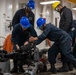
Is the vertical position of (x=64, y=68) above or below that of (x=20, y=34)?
below

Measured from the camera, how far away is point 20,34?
16.2 feet

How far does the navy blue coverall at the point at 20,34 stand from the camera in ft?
15.9

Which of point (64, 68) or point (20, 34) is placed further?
point (64, 68)

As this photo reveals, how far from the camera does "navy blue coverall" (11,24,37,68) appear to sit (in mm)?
4844

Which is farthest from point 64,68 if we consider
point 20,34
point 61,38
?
point 20,34

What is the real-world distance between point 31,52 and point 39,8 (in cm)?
624

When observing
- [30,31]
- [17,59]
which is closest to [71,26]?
[30,31]

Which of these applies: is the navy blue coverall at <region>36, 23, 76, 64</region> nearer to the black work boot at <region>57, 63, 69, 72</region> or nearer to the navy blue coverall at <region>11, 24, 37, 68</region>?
the navy blue coverall at <region>11, 24, 37, 68</region>

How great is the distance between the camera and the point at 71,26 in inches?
217

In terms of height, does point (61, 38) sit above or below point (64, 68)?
above

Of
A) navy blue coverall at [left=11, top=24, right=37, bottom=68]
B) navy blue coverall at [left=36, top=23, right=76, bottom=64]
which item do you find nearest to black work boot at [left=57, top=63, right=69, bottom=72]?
navy blue coverall at [left=36, top=23, right=76, bottom=64]

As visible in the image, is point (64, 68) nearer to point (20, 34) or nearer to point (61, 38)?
point (61, 38)

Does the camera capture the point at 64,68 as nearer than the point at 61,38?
No

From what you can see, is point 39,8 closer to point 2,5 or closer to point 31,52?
point 2,5
